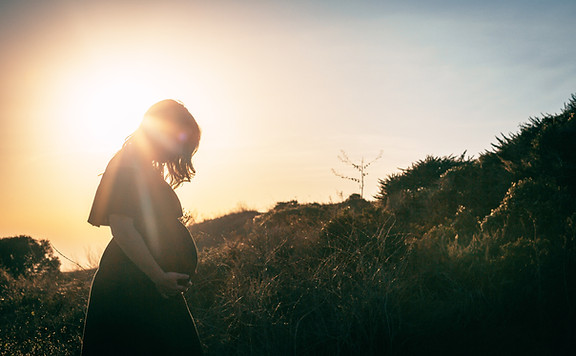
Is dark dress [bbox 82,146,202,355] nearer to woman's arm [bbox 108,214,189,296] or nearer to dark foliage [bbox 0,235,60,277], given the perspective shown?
woman's arm [bbox 108,214,189,296]

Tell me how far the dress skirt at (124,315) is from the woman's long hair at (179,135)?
2.08ft

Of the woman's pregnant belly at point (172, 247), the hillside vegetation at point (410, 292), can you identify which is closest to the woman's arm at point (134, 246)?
the woman's pregnant belly at point (172, 247)

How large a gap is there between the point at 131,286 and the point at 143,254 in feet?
1.05

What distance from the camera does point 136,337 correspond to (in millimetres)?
2777

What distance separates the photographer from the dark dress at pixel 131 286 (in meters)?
2.73

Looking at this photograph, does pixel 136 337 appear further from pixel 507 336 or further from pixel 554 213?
pixel 554 213

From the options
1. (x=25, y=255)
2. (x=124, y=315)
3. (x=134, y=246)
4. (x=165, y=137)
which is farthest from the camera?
(x=25, y=255)

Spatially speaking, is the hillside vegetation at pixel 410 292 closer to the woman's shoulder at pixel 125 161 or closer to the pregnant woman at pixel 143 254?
the pregnant woman at pixel 143 254

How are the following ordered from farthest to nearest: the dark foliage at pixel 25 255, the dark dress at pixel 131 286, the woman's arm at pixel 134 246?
1. the dark foliage at pixel 25 255
2. the dark dress at pixel 131 286
3. the woman's arm at pixel 134 246

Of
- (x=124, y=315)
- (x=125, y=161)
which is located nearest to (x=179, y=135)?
(x=125, y=161)

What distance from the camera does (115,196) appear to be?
266cm

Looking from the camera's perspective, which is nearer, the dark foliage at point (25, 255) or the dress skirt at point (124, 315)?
→ the dress skirt at point (124, 315)

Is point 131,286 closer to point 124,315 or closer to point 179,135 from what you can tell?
point 124,315

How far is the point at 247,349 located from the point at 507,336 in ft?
10.1
